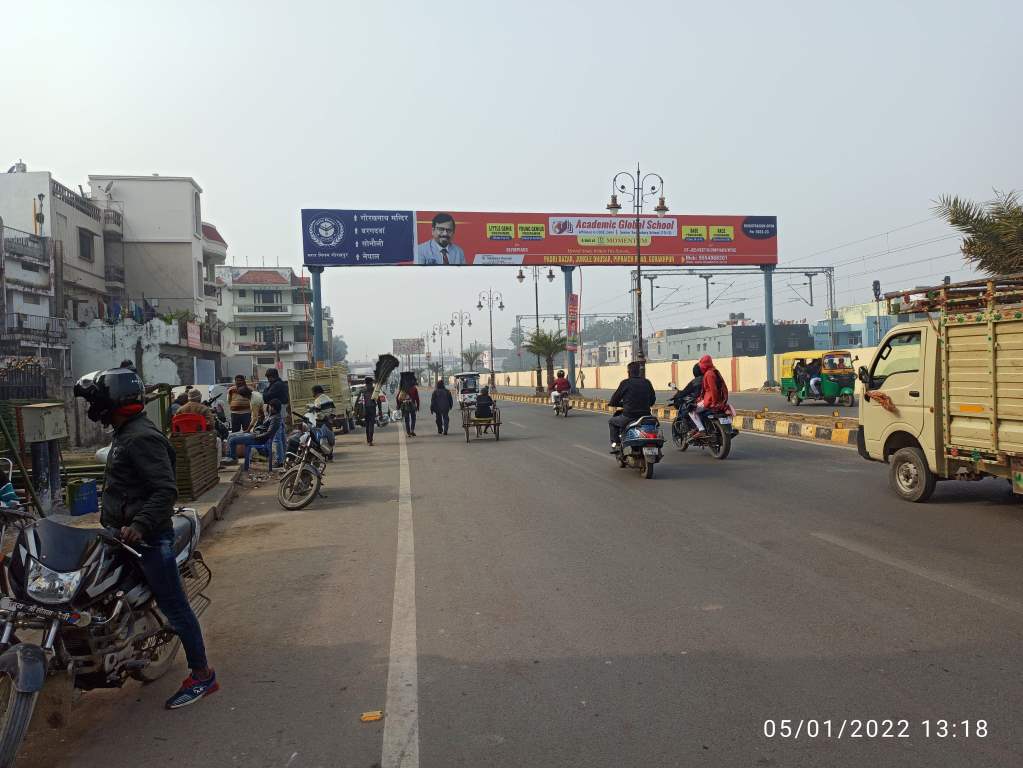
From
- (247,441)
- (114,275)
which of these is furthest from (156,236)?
(247,441)

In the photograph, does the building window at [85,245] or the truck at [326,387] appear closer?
the truck at [326,387]

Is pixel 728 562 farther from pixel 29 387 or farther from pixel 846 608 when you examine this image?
pixel 29 387

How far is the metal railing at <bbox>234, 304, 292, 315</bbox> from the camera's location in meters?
77.6

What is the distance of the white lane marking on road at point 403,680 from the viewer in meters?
3.22

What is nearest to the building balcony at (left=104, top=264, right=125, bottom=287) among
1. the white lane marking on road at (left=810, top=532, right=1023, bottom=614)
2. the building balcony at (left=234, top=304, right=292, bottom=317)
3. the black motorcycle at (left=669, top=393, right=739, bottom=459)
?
the building balcony at (left=234, top=304, right=292, bottom=317)

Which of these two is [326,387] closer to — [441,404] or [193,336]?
[441,404]

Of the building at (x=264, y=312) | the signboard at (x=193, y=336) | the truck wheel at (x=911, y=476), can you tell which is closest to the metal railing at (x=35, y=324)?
the signboard at (x=193, y=336)

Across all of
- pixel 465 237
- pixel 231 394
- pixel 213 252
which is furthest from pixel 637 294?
pixel 213 252

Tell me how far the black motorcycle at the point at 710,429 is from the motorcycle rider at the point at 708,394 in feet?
0.22

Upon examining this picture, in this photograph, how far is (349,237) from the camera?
3394cm

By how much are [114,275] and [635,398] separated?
38.9 meters

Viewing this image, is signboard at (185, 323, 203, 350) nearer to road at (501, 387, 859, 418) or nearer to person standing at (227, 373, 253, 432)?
road at (501, 387, 859, 418)

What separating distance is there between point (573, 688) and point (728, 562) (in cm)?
275

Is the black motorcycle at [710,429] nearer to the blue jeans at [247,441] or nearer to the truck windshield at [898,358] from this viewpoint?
the truck windshield at [898,358]
